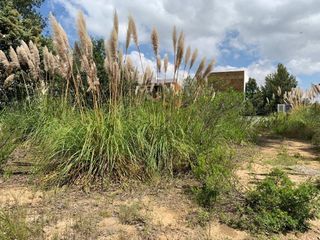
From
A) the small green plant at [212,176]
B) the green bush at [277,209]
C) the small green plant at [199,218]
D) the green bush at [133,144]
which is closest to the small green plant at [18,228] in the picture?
the green bush at [133,144]

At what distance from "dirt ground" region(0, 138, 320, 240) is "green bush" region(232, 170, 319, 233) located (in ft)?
0.27

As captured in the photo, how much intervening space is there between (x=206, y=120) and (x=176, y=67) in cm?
77

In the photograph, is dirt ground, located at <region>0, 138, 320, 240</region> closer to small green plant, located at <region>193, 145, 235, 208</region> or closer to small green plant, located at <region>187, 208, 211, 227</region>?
small green plant, located at <region>187, 208, 211, 227</region>

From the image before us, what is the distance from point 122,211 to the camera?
117 inches

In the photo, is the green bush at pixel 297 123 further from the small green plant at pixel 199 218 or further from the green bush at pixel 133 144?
the small green plant at pixel 199 218

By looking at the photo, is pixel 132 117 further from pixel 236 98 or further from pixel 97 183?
pixel 236 98

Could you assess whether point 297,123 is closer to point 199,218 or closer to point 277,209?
point 277,209

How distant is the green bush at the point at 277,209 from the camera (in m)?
2.69

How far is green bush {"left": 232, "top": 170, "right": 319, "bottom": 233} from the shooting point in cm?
269

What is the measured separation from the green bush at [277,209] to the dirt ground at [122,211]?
3.2 inches

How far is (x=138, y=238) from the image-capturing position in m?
2.55

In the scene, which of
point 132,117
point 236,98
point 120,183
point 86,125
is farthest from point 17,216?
point 236,98

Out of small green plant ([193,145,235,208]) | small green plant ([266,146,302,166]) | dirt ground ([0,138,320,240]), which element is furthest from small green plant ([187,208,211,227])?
small green plant ([266,146,302,166])

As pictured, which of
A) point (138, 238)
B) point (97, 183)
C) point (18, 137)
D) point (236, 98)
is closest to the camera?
point (138, 238)
